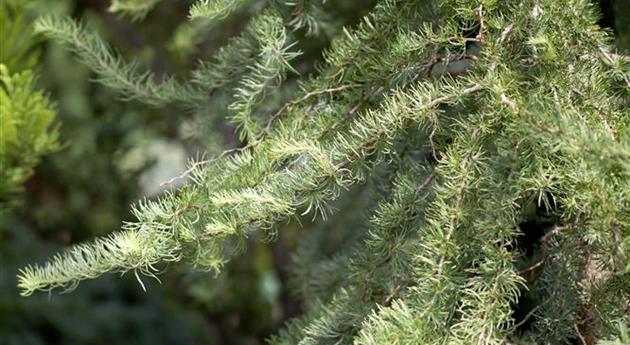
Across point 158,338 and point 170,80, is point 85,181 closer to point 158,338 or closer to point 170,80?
point 158,338

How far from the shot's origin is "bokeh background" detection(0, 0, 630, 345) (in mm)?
1790

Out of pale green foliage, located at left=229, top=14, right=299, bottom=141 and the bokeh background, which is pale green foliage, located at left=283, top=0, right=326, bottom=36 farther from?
the bokeh background

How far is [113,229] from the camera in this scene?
1857 millimetres

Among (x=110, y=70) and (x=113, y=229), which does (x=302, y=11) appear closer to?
(x=110, y=70)

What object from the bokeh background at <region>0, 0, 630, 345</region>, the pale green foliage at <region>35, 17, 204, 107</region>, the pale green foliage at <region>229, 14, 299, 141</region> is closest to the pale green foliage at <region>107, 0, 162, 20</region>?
the pale green foliage at <region>35, 17, 204, 107</region>

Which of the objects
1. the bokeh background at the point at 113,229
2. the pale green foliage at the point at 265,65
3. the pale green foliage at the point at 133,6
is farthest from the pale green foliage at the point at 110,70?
the bokeh background at the point at 113,229

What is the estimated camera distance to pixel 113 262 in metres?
0.58

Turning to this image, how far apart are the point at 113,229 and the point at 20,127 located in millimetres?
955

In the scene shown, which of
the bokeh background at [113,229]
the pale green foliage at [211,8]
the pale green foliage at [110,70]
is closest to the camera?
the pale green foliage at [211,8]

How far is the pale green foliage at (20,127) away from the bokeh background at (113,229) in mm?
631

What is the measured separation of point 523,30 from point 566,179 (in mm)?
118

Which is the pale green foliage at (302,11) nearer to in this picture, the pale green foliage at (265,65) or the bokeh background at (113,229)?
the pale green foliage at (265,65)

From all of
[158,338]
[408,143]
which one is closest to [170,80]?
[408,143]

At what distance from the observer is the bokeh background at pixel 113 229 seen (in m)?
1.79
